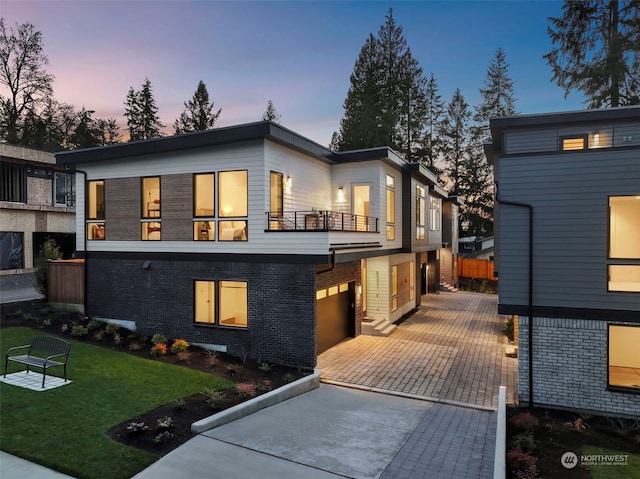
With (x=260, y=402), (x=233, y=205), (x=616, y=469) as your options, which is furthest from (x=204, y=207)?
(x=616, y=469)

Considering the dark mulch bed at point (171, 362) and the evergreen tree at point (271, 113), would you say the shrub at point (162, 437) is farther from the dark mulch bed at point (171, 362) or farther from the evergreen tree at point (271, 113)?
the evergreen tree at point (271, 113)

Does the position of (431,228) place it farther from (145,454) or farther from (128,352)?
(145,454)

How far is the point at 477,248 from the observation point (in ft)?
129

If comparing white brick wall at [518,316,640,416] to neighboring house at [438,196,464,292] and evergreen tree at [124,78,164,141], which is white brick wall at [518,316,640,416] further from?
evergreen tree at [124,78,164,141]

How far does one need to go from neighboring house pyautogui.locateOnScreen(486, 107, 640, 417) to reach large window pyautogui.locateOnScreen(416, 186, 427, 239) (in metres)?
10.5

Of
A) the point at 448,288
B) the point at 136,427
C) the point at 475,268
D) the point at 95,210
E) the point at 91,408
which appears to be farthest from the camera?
the point at 475,268

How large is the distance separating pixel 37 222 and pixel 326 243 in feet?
67.0

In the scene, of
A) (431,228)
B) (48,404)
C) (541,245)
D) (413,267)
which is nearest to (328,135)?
(431,228)

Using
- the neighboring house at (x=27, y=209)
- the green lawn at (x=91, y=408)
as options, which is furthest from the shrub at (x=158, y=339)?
the neighboring house at (x=27, y=209)

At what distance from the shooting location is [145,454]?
A: 22.0ft

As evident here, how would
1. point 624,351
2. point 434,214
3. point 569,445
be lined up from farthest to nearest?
point 434,214
point 624,351
point 569,445

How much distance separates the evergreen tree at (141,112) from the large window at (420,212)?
35467mm

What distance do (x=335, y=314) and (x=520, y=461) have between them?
8.16 m

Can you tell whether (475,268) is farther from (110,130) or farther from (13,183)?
(110,130)
